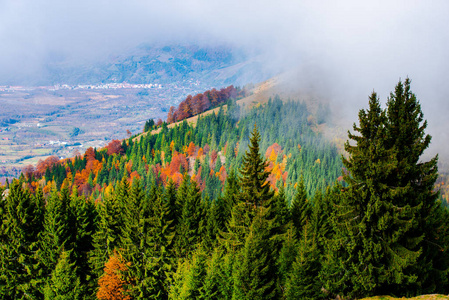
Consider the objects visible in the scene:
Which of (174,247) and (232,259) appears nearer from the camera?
(232,259)

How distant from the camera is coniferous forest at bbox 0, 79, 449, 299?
30.3m

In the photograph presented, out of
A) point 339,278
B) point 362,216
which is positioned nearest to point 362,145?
point 362,216

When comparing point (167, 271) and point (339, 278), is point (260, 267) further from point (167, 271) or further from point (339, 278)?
point (167, 271)

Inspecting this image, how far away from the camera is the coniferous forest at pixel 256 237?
30344mm

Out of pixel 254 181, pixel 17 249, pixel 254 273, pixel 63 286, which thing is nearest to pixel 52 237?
pixel 17 249

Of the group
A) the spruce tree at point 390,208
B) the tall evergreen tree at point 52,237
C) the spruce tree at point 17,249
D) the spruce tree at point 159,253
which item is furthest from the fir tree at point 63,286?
the spruce tree at point 390,208

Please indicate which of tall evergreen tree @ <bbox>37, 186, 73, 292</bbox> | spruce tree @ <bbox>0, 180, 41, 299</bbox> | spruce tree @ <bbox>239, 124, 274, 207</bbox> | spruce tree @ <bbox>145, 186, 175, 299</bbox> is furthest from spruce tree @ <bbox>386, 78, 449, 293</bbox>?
spruce tree @ <bbox>0, 180, 41, 299</bbox>

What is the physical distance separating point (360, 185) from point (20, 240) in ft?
149

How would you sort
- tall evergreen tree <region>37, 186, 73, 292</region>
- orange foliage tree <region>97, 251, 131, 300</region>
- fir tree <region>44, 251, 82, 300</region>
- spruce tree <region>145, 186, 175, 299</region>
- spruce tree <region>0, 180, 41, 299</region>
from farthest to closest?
1. tall evergreen tree <region>37, 186, 73, 292</region>
2. spruce tree <region>0, 180, 41, 299</region>
3. spruce tree <region>145, 186, 175, 299</region>
4. orange foliage tree <region>97, 251, 131, 300</region>
5. fir tree <region>44, 251, 82, 300</region>

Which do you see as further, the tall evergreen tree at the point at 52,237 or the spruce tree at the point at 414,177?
the tall evergreen tree at the point at 52,237

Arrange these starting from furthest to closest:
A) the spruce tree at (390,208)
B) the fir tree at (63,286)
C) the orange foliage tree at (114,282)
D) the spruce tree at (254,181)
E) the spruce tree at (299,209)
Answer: the spruce tree at (299,209) < the orange foliage tree at (114,282) < the fir tree at (63,286) < the spruce tree at (254,181) < the spruce tree at (390,208)

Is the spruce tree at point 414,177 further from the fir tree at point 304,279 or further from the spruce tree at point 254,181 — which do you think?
the spruce tree at point 254,181

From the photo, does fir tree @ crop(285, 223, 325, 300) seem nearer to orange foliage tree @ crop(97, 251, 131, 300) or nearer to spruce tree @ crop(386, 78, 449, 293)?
spruce tree @ crop(386, 78, 449, 293)

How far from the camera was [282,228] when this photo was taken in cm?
4347
